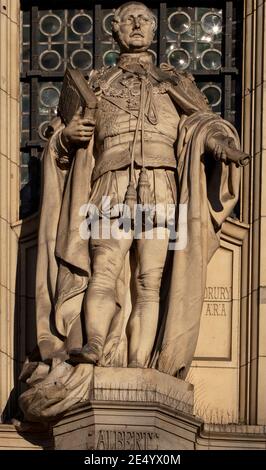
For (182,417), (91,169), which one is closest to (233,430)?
(182,417)

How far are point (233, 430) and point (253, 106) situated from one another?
3207 mm

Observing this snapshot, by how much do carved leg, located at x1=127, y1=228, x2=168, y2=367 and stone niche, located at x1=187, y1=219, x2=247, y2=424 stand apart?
2.75 feet

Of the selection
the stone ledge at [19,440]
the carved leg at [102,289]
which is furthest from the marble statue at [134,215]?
the stone ledge at [19,440]

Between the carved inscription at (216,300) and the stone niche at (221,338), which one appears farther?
the carved inscription at (216,300)

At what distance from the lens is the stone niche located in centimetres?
3166

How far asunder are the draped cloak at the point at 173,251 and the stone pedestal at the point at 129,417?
35 cm

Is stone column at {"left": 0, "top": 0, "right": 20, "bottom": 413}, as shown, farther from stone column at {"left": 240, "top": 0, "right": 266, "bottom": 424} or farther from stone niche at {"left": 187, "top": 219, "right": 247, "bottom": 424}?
stone column at {"left": 240, "top": 0, "right": 266, "bottom": 424}

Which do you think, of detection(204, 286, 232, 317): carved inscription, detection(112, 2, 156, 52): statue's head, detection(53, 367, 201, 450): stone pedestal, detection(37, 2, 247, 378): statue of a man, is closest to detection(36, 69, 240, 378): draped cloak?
detection(37, 2, 247, 378): statue of a man

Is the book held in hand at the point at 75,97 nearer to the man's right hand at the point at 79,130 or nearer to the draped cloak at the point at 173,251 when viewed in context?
the man's right hand at the point at 79,130

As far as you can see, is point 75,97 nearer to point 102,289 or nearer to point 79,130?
point 79,130

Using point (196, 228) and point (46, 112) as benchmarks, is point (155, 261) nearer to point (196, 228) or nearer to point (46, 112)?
point (196, 228)

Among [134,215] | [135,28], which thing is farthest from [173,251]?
[135,28]

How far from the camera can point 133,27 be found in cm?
3180

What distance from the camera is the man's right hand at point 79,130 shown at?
31297 mm
